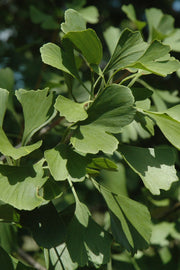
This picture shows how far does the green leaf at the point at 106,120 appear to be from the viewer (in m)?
0.59

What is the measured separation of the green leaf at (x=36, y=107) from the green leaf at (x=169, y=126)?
0.59 feet

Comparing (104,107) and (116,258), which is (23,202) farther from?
(116,258)

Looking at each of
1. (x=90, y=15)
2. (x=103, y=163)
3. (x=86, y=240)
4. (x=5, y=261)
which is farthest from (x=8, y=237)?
(x=90, y=15)

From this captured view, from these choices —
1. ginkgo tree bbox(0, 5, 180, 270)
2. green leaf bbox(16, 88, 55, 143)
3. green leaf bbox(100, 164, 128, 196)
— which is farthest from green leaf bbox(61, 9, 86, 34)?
green leaf bbox(100, 164, 128, 196)

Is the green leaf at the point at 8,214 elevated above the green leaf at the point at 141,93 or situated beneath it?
situated beneath

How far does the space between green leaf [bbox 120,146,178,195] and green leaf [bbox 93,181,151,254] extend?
9cm

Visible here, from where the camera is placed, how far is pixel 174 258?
1306 mm

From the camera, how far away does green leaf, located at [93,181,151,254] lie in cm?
68

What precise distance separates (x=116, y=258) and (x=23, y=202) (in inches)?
20.6

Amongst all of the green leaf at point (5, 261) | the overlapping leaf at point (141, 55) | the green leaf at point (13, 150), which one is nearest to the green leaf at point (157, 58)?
the overlapping leaf at point (141, 55)

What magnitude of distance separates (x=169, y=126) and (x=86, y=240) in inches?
10.3

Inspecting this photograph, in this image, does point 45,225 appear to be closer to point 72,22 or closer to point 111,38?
point 72,22

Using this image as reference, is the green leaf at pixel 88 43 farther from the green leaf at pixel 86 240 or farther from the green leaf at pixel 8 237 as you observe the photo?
the green leaf at pixel 8 237

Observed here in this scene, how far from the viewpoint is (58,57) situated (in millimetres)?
653
